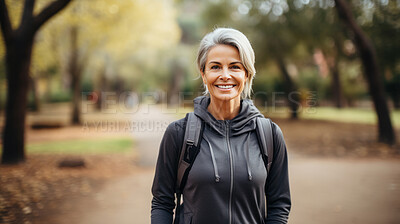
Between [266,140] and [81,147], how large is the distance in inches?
455

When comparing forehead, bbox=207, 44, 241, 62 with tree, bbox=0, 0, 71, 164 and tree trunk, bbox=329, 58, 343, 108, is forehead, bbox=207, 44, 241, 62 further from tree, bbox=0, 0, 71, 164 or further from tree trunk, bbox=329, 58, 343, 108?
tree trunk, bbox=329, 58, 343, 108

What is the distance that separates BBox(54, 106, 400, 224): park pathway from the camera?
4875 mm

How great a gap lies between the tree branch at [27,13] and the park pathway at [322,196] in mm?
4844

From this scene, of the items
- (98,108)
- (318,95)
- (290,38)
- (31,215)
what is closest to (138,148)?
(31,215)

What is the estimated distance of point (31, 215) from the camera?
5035 millimetres

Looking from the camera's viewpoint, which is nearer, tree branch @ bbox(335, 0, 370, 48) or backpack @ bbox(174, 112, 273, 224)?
backpack @ bbox(174, 112, 273, 224)

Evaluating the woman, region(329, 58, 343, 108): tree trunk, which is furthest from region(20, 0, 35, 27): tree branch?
region(329, 58, 343, 108): tree trunk

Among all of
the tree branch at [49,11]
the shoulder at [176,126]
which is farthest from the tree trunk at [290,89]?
the shoulder at [176,126]

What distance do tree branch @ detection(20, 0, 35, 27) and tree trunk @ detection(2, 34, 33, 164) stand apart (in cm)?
38

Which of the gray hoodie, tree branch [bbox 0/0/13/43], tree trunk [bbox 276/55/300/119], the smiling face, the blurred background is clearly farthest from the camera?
tree trunk [bbox 276/55/300/119]

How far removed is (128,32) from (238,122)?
668 inches

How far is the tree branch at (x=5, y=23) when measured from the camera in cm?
779

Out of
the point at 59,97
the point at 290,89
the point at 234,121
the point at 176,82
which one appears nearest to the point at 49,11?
the point at 234,121

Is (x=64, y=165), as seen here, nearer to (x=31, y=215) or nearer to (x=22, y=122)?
(x=22, y=122)
